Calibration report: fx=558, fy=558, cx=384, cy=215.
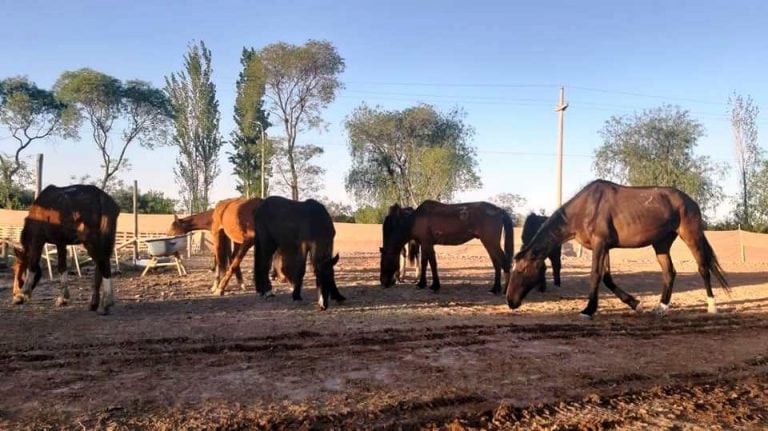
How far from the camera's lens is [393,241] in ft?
44.9

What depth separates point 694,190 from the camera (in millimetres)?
42719

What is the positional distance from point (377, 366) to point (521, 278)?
4800 mm

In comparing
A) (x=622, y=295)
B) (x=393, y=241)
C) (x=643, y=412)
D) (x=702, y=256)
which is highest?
(x=393, y=241)

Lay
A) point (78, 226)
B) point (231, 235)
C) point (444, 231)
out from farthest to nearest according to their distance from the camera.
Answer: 1. point (444, 231)
2. point (231, 235)
3. point (78, 226)

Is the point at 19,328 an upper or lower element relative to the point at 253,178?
lower

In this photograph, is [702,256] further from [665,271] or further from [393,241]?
[393,241]

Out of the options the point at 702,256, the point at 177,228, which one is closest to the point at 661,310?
the point at 702,256

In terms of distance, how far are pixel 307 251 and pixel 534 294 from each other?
17.6ft

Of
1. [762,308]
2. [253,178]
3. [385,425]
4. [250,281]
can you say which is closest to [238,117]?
[253,178]

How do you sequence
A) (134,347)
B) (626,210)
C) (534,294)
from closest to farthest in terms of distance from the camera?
(134,347) < (626,210) < (534,294)

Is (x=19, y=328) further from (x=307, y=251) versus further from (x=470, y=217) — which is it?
(x=470, y=217)

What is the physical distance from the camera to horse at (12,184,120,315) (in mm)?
9500

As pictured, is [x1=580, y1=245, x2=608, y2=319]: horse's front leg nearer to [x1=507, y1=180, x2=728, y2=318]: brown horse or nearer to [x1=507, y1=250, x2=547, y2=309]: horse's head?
[x1=507, y1=180, x2=728, y2=318]: brown horse

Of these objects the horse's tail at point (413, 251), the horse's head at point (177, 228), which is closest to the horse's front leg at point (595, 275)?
the horse's tail at point (413, 251)
